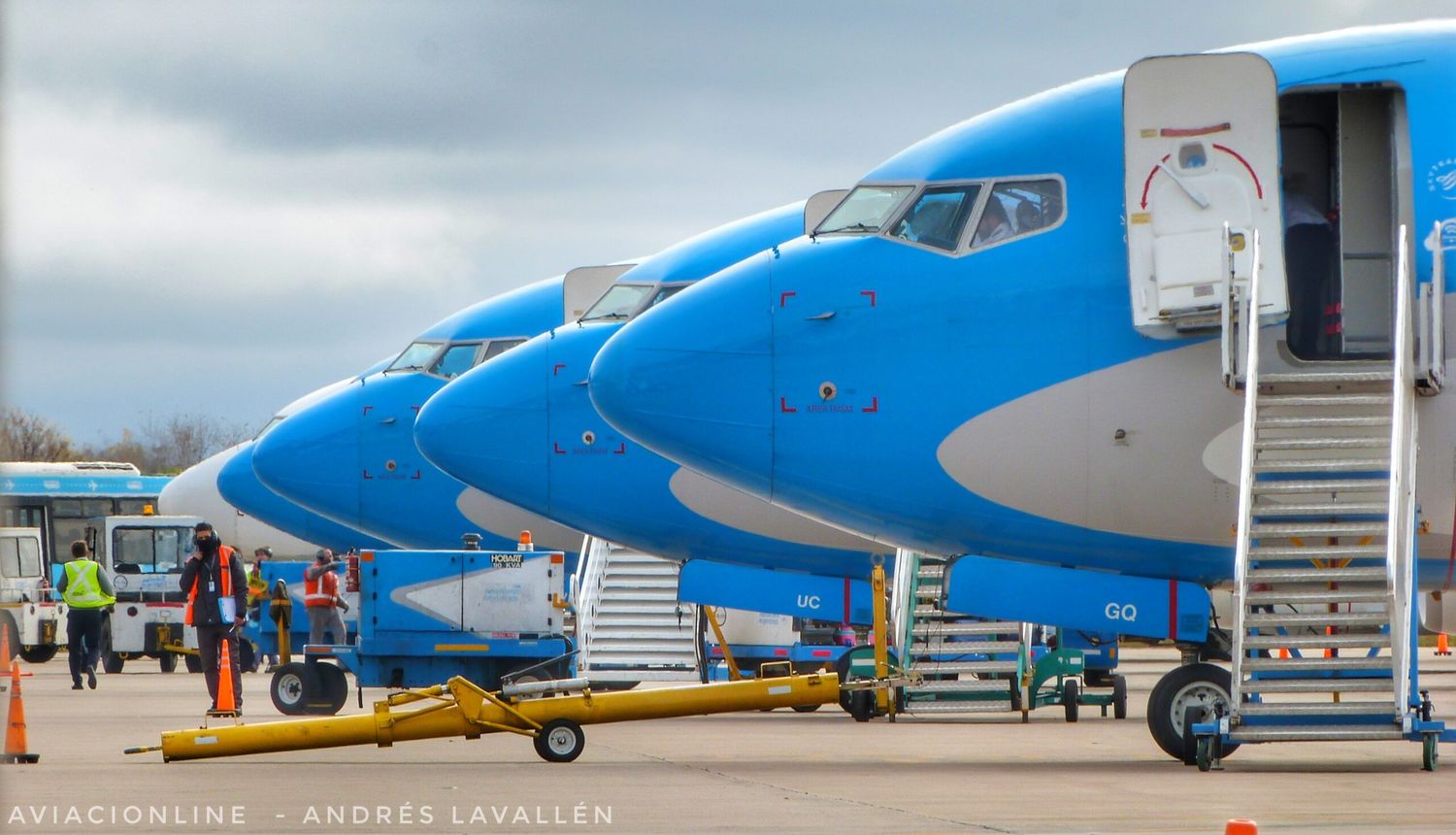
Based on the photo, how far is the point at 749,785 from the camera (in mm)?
11648

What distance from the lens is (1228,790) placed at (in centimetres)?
1093

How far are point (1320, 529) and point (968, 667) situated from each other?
250 inches

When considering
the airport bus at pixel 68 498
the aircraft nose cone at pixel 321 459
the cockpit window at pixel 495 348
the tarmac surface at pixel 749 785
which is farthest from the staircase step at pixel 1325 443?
the airport bus at pixel 68 498

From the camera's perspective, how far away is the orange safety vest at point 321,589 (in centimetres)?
2414

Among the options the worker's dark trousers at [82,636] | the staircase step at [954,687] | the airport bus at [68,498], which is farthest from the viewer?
the airport bus at [68,498]

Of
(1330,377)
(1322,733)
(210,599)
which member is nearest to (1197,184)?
(1330,377)

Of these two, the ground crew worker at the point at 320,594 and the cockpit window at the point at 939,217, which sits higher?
the cockpit window at the point at 939,217

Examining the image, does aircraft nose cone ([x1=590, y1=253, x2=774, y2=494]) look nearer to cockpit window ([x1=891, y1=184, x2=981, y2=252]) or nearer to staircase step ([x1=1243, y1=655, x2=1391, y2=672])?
cockpit window ([x1=891, y1=184, x2=981, y2=252])

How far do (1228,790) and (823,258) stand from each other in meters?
4.92

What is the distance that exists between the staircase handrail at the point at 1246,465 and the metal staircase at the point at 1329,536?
10 mm

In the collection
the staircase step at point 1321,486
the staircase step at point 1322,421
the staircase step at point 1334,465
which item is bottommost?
the staircase step at point 1321,486

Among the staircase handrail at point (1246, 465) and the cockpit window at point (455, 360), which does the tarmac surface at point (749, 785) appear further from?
the cockpit window at point (455, 360)

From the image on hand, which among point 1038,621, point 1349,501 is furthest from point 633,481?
point 1349,501

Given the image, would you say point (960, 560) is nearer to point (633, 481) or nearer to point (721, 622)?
point (633, 481)
